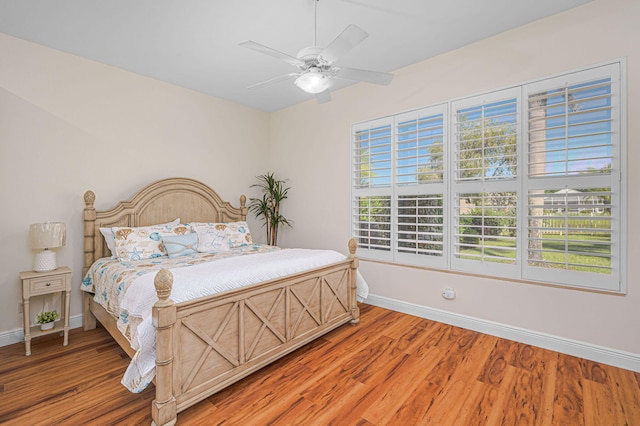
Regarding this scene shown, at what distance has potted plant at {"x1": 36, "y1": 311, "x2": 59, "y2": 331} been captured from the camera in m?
2.85

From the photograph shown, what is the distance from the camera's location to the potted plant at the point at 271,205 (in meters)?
4.87

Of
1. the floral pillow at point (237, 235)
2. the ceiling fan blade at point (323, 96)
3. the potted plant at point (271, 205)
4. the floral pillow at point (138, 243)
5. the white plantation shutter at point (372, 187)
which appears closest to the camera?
the ceiling fan blade at point (323, 96)

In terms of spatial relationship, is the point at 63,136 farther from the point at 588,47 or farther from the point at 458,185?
the point at 588,47

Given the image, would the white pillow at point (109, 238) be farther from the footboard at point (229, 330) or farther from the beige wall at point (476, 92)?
the beige wall at point (476, 92)

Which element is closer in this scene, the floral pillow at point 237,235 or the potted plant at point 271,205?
the floral pillow at point 237,235

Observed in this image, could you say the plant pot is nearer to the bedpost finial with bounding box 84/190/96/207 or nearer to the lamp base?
the lamp base

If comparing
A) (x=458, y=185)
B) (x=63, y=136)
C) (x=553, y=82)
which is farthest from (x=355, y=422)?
(x=63, y=136)

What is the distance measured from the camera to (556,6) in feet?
8.15

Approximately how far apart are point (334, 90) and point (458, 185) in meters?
2.18

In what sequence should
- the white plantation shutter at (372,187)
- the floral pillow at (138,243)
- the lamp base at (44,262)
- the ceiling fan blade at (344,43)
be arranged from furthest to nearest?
1. the white plantation shutter at (372,187)
2. the floral pillow at (138,243)
3. the lamp base at (44,262)
4. the ceiling fan blade at (344,43)

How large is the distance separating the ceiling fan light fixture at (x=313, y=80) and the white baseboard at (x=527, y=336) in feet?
8.70

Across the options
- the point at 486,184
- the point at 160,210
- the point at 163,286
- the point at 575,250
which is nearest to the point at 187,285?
the point at 163,286

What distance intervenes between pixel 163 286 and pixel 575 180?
3253mm

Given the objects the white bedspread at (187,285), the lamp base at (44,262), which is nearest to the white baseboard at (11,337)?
the lamp base at (44,262)
